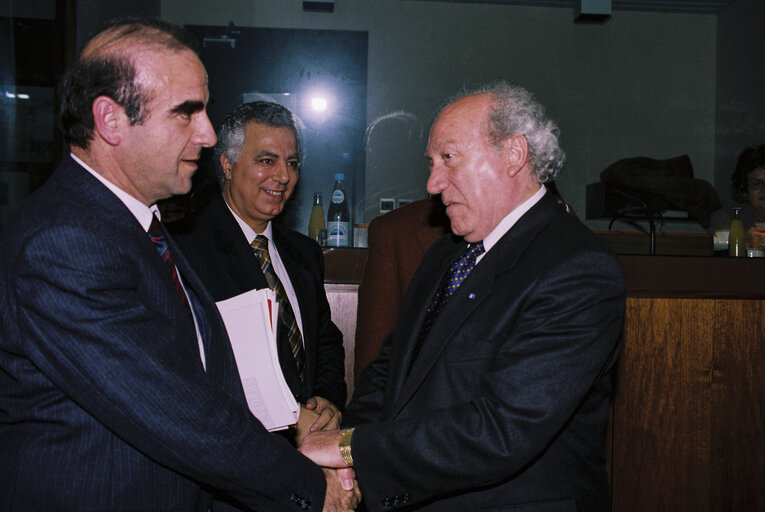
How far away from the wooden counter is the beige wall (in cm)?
410

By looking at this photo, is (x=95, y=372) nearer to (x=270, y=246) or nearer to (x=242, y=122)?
(x=270, y=246)

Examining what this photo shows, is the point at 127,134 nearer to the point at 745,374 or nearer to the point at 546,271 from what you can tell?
the point at 546,271

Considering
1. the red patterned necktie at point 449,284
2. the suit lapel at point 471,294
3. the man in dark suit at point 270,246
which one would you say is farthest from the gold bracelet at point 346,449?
the man in dark suit at point 270,246

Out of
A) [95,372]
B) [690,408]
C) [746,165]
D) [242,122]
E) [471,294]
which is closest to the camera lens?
[95,372]

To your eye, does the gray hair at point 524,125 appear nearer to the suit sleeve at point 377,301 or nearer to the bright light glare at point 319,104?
the suit sleeve at point 377,301

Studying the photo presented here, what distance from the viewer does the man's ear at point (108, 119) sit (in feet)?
3.90

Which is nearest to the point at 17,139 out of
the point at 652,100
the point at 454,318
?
the point at 454,318

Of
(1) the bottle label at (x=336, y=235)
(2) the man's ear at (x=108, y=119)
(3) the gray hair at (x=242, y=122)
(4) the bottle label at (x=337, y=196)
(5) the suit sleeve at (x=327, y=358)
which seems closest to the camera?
(2) the man's ear at (x=108, y=119)

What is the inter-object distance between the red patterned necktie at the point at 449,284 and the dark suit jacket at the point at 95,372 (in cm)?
55

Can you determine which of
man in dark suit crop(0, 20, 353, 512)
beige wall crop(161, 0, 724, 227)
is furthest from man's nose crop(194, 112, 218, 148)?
beige wall crop(161, 0, 724, 227)

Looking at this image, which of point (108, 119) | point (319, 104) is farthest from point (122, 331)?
point (319, 104)

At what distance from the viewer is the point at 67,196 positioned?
3.70ft

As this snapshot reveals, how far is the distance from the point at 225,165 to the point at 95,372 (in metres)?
1.38

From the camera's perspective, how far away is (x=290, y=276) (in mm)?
2205
